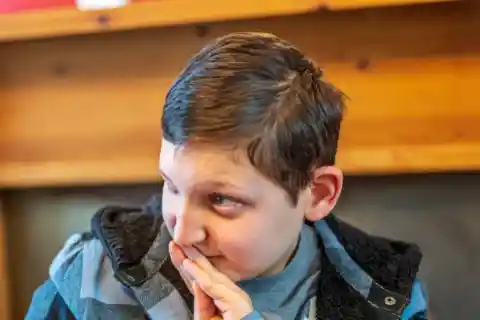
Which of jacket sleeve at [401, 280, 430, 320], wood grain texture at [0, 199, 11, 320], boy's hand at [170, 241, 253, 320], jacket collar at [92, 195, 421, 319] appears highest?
boy's hand at [170, 241, 253, 320]

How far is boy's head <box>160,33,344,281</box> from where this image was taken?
72cm

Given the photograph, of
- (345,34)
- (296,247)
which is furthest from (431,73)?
(296,247)

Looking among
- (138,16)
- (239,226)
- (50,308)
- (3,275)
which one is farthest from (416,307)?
→ (3,275)

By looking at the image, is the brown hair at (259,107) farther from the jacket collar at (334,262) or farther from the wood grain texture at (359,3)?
the wood grain texture at (359,3)

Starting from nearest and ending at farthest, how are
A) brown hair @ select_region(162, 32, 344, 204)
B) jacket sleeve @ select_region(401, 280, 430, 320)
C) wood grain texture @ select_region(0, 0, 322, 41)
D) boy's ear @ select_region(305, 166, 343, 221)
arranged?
brown hair @ select_region(162, 32, 344, 204) → boy's ear @ select_region(305, 166, 343, 221) → jacket sleeve @ select_region(401, 280, 430, 320) → wood grain texture @ select_region(0, 0, 322, 41)

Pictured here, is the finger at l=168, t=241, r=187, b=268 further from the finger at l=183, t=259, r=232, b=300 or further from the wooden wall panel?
the wooden wall panel

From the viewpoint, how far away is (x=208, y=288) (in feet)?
2.55

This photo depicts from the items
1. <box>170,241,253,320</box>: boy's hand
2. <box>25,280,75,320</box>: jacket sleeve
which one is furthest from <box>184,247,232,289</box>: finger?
<box>25,280,75,320</box>: jacket sleeve

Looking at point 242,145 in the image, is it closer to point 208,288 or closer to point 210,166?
point 210,166

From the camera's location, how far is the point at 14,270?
4.36 ft

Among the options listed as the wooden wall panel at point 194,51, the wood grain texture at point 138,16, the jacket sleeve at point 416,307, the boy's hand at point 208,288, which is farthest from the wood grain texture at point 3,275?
the jacket sleeve at point 416,307

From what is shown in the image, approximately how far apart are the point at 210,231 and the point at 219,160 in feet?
0.26

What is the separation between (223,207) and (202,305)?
0.39ft

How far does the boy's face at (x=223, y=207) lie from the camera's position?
73 centimetres
